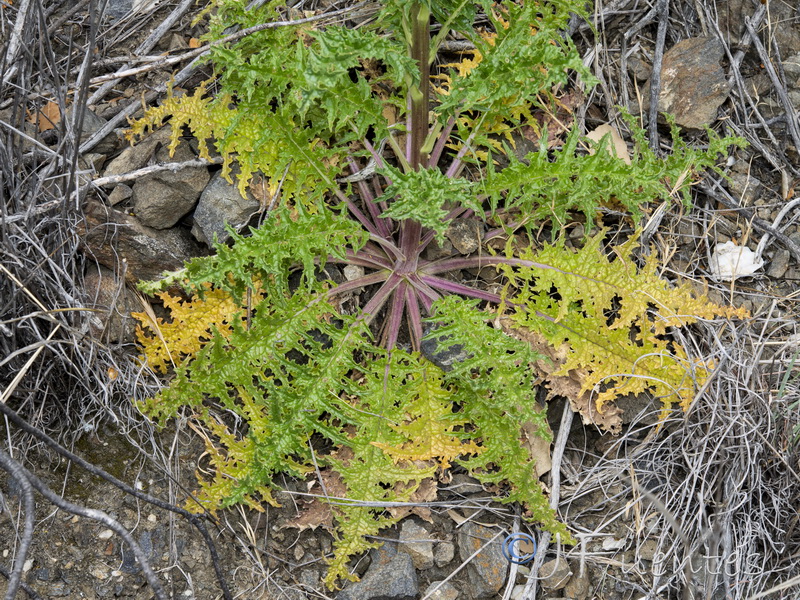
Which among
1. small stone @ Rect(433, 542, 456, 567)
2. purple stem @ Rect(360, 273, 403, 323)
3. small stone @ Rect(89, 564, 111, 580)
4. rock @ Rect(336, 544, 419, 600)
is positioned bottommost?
small stone @ Rect(433, 542, 456, 567)

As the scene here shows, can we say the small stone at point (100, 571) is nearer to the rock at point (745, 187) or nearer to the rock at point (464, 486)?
the rock at point (464, 486)

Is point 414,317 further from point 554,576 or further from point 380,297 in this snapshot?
point 554,576

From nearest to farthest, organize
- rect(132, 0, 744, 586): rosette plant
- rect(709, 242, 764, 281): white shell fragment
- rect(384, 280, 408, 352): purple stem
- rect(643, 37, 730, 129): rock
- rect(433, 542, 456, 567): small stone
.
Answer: rect(132, 0, 744, 586): rosette plant
rect(433, 542, 456, 567): small stone
rect(384, 280, 408, 352): purple stem
rect(709, 242, 764, 281): white shell fragment
rect(643, 37, 730, 129): rock

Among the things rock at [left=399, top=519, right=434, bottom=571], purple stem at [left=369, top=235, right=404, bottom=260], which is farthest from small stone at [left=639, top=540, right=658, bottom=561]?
purple stem at [left=369, top=235, right=404, bottom=260]

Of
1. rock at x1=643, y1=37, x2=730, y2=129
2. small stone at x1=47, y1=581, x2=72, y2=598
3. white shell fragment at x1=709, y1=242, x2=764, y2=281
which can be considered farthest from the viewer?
rock at x1=643, y1=37, x2=730, y2=129

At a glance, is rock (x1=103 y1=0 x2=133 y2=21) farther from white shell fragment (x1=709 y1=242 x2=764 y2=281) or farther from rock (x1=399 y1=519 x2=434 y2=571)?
white shell fragment (x1=709 y1=242 x2=764 y2=281)

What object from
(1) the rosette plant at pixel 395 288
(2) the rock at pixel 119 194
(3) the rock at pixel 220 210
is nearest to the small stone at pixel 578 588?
(1) the rosette plant at pixel 395 288
